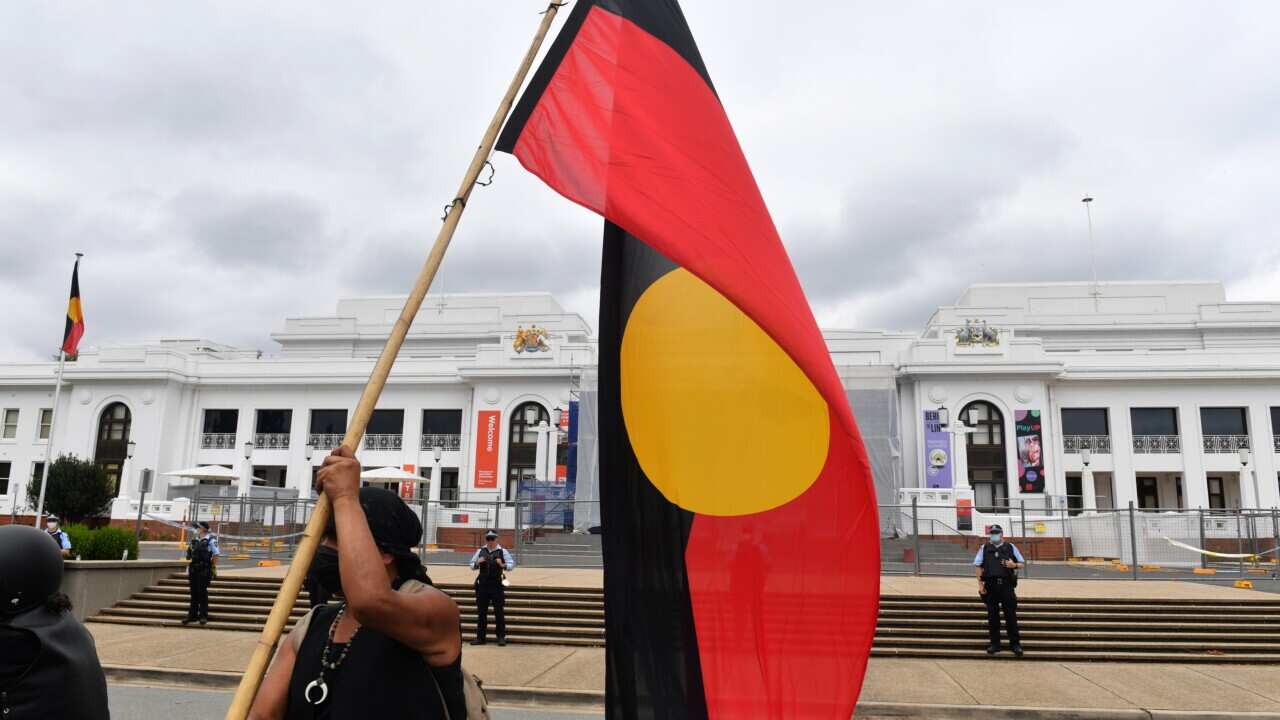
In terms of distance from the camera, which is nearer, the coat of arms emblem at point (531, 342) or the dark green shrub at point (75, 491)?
the dark green shrub at point (75, 491)

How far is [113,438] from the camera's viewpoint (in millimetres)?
40969

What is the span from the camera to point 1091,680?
32.8ft

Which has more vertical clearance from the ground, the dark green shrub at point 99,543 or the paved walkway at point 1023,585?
the dark green shrub at point 99,543

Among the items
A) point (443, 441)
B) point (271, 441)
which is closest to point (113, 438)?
point (271, 441)

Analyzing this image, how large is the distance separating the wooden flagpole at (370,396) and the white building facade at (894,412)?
1119 inches

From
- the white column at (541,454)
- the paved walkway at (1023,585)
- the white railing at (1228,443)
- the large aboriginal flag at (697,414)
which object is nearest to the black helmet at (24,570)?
the large aboriginal flag at (697,414)

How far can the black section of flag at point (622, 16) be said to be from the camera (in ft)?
11.3

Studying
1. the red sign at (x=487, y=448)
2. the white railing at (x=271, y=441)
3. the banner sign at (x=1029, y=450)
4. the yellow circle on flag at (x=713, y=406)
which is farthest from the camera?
the white railing at (x=271, y=441)

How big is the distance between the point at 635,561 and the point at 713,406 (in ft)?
2.53

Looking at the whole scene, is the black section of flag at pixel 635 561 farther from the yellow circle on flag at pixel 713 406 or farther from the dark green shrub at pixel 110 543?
the dark green shrub at pixel 110 543

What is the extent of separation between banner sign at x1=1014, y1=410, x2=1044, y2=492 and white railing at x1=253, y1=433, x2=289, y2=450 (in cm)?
3326

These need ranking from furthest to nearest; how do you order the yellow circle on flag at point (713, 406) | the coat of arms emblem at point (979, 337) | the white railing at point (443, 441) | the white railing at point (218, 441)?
the white railing at point (218, 441) < the white railing at point (443, 441) < the coat of arms emblem at point (979, 337) < the yellow circle on flag at point (713, 406)

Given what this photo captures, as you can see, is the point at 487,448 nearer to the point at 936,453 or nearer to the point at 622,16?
the point at 936,453

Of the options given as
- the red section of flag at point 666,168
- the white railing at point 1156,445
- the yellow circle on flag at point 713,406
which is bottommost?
the yellow circle on flag at point 713,406
